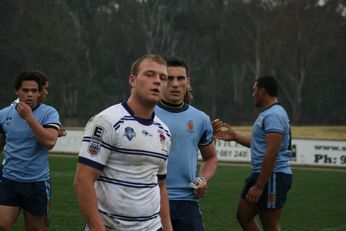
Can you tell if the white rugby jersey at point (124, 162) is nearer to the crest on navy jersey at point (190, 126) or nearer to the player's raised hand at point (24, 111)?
the crest on navy jersey at point (190, 126)

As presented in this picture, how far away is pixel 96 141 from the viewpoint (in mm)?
4668

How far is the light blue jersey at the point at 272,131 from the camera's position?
801cm

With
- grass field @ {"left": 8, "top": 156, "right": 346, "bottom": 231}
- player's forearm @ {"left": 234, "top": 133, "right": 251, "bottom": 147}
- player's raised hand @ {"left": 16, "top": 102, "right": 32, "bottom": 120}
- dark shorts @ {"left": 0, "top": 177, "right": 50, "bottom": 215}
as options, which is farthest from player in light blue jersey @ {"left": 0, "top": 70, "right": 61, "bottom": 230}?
grass field @ {"left": 8, "top": 156, "right": 346, "bottom": 231}

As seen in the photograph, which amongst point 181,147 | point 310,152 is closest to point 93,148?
point 181,147

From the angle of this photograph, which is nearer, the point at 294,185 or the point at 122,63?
the point at 294,185

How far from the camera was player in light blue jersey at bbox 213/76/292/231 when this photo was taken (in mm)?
7992

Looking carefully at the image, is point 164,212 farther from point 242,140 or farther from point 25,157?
point 242,140

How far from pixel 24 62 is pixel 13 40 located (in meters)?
1.88

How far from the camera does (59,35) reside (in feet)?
189

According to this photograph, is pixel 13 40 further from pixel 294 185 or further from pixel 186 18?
pixel 294 185

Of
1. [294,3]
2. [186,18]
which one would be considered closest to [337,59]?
[294,3]

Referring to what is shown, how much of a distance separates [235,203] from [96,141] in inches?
428

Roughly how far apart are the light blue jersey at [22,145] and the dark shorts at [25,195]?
0.20 feet

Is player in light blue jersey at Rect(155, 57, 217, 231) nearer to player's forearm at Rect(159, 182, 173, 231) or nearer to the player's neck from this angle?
player's forearm at Rect(159, 182, 173, 231)
